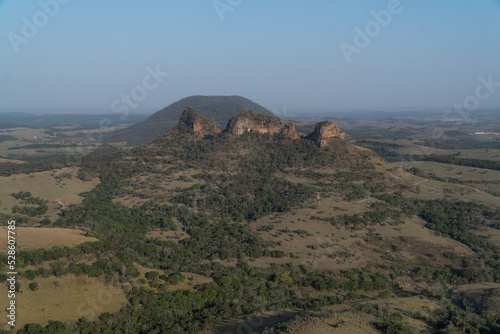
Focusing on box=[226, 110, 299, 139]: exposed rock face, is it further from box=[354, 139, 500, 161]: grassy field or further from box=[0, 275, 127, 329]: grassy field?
box=[354, 139, 500, 161]: grassy field

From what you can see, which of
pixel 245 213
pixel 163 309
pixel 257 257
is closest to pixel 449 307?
pixel 257 257

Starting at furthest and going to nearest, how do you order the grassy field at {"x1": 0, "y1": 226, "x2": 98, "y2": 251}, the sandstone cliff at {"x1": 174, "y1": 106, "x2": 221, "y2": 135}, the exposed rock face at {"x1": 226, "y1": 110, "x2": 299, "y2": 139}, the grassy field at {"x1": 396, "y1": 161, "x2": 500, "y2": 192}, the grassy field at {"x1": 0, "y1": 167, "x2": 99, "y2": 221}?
the sandstone cliff at {"x1": 174, "y1": 106, "x2": 221, "y2": 135} < the exposed rock face at {"x1": 226, "y1": 110, "x2": 299, "y2": 139} < the grassy field at {"x1": 396, "y1": 161, "x2": 500, "y2": 192} < the grassy field at {"x1": 0, "y1": 167, "x2": 99, "y2": 221} < the grassy field at {"x1": 0, "y1": 226, "x2": 98, "y2": 251}

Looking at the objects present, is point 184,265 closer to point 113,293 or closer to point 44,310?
point 113,293

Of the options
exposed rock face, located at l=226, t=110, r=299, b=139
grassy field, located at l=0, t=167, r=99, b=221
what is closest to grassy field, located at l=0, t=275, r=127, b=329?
grassy field, located at l=0, t=167, r=99, b=221

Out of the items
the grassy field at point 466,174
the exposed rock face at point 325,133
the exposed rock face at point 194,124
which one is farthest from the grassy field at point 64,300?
the grassy field at point 466,174

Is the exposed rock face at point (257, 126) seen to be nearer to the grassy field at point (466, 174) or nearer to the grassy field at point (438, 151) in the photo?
the grassy field at point (466, 174)
